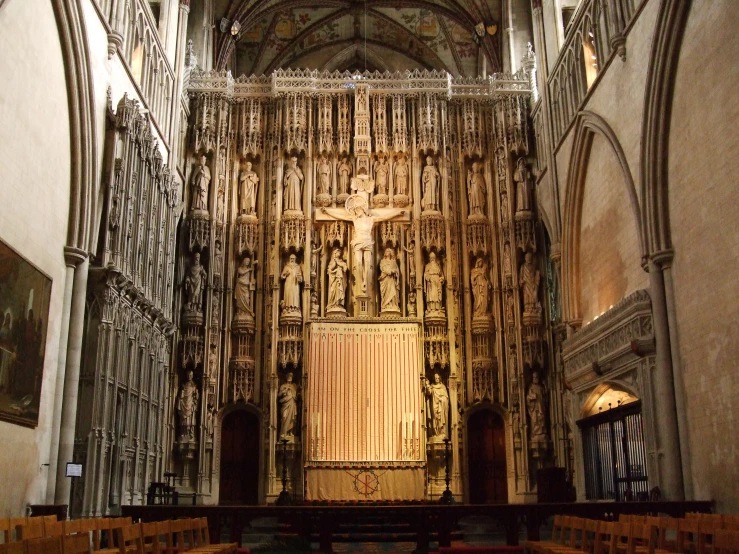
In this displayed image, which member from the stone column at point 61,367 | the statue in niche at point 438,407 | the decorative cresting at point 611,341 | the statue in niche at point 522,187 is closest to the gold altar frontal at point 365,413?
the statue in niche at point 438,407

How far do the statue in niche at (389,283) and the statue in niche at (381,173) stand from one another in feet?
6.70

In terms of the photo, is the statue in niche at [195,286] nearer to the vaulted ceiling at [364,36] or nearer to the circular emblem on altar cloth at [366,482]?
the circular emblem on altar cloth at [366,482]

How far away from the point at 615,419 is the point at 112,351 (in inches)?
417

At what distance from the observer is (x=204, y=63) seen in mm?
25828

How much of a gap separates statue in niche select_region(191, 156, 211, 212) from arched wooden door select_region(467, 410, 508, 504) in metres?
9.96

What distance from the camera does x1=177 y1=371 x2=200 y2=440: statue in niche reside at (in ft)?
70.0

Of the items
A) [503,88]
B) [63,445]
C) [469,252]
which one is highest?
[503,88]

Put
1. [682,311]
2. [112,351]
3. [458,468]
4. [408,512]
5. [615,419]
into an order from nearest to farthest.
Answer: [408,512]
[682,311]
[112,351]
[615,419]
[458,468]

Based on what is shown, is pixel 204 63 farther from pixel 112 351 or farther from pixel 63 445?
pixel 63 445

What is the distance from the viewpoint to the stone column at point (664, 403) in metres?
14.1

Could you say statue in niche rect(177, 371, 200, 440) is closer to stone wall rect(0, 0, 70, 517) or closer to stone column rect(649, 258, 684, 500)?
stone wall rect(0, 0, 70, 517)

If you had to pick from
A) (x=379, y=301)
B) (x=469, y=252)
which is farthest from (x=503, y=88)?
(x=379, y=301)

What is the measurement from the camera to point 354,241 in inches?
923

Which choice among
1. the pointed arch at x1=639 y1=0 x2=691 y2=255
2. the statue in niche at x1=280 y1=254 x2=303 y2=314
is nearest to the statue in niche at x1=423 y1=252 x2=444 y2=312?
the statue in niche at x1=280 y1=254 x2=303 y2=314
